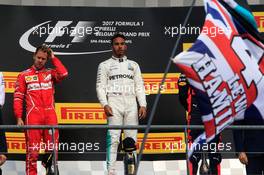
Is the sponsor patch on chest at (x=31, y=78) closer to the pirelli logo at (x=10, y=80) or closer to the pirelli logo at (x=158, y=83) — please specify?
the pirelli logo at (x=10, y=80)

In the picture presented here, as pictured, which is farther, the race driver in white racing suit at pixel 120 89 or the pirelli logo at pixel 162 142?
the pirelli logo at pixel 162 142

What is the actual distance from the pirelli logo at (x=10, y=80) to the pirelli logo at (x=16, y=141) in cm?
58

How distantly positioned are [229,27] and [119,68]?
2793 mm

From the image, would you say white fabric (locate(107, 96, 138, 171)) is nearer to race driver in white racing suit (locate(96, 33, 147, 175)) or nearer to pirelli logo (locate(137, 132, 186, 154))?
race driver in white racing suit (locate(96, 33, 147, 175))

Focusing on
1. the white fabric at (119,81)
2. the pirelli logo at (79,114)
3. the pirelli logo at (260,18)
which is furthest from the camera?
the pirelli logo at (260,18)

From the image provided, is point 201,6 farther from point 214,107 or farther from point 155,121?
point 214,107

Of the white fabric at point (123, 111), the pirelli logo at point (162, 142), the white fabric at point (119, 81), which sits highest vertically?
the white fabric at point (119, 81)

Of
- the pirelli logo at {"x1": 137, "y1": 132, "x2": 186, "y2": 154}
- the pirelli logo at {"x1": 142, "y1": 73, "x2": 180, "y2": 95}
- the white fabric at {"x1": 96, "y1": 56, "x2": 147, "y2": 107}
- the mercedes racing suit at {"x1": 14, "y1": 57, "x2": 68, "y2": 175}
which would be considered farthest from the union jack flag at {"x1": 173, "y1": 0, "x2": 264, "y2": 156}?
the pirelli logo at {"x1": 142, "y1": 73, "x2": 180, "y2": 95}

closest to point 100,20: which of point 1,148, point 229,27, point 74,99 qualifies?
point 74,99

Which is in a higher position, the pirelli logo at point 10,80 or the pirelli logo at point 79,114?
the pirelli logo at point 10,80

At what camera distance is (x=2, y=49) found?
39.7ft

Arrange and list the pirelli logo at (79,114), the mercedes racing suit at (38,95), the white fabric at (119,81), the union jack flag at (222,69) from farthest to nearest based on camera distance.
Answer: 1. the pirelli logo at (79,114)
2. the white fabric at (119,81)
3. the mercedes racing suit at (38,95)
4. the union jack flag at (222,69)

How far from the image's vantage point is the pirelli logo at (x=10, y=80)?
39.3ft

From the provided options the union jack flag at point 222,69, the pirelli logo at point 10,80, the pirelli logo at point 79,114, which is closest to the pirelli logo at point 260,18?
the pirelli logo at point 79,114
